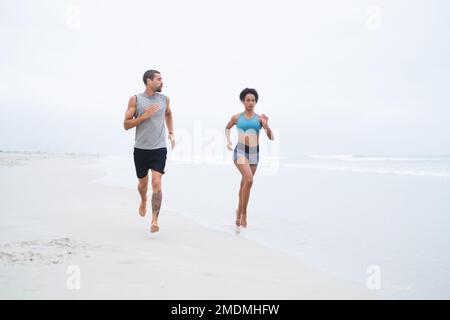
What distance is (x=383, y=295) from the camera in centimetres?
323

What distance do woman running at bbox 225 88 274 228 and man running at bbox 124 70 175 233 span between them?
1.36m

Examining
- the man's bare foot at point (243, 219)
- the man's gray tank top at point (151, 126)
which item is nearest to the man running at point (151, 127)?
the man's gray tank top at point (151, 126)

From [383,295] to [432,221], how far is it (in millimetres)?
3890

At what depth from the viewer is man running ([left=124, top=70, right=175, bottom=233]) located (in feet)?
16.5

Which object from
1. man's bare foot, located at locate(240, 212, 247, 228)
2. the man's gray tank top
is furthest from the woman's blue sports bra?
the man's gray tank top

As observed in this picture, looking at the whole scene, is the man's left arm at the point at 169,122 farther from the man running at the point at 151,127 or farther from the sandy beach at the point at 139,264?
the sandy beach at the point at 139,264

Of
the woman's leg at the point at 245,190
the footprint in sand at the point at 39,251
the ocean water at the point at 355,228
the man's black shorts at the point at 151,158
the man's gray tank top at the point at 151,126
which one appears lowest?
the ocean water at the point at 355,228

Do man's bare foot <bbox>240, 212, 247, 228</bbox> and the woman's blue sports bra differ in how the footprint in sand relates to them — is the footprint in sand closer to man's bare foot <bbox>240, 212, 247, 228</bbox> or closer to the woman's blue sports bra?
man's bare foot <bbox>240, 212, 247, 228</bbox>

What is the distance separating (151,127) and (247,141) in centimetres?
171

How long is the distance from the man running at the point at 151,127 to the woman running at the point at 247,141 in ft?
4.48

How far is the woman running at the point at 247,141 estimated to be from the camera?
240 inches
